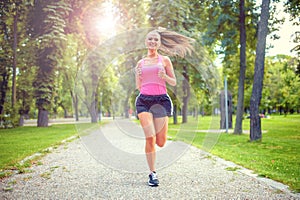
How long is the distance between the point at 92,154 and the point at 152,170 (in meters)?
3.61

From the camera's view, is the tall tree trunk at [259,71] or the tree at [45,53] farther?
the tree at [45,53]

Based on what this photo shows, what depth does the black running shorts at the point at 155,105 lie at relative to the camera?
168 inches

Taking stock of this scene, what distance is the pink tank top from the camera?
4203 mm

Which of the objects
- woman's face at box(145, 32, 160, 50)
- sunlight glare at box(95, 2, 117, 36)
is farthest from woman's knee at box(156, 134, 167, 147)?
sunlight glare at box(95, 2, 117, 36)

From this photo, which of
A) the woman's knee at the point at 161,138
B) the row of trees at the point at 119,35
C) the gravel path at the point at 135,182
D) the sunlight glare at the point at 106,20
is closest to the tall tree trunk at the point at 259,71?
the row of trees at the point at 119,35

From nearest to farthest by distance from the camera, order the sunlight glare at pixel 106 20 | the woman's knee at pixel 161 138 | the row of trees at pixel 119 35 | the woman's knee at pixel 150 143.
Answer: the woman's knee at pixel 150 143 → the woman's knee at pixel 161 138 → the row of trees at pixel 119 35 → the sunlight glare at pixel 106 20

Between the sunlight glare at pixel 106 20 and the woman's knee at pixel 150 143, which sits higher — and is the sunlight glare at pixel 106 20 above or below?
above

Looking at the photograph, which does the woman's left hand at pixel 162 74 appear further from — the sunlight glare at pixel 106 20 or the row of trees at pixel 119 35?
the sunlight glare at pixel 106 20

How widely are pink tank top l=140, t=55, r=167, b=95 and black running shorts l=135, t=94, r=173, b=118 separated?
72 mm

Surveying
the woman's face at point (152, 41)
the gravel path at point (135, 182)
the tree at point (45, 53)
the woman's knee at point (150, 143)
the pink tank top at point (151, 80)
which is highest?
the tree at point (45, 53)

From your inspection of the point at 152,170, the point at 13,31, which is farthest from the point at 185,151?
the point at 13,31

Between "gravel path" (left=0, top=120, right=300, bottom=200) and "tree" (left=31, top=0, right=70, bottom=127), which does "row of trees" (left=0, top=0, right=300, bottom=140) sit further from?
"gravel path" (left=0, top=120, right=300, bottom=200)

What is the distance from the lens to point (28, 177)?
4.73 m

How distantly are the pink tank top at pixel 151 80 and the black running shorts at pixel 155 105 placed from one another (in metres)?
0.07
